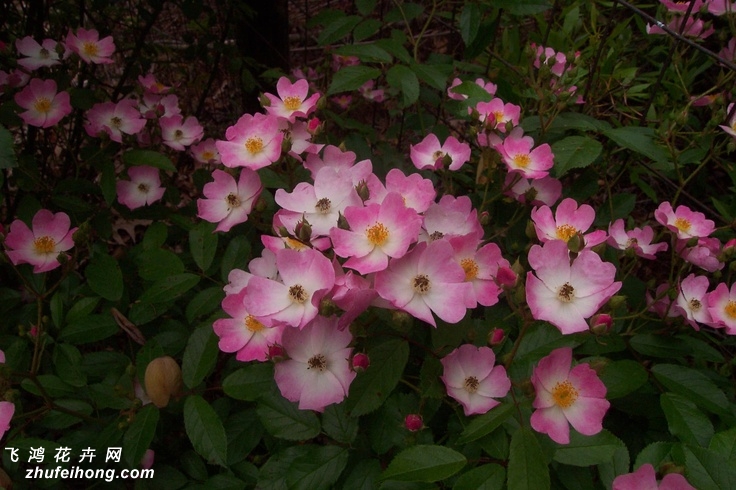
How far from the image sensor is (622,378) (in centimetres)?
102

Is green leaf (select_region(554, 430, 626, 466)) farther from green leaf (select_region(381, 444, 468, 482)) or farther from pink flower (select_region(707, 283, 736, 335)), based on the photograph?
pink flower (select_region(707, 283, 736, 335))

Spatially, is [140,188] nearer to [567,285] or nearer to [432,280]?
[432,280]

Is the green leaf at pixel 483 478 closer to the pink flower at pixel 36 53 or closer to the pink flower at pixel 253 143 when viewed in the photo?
the pink flower at pixel 253 143

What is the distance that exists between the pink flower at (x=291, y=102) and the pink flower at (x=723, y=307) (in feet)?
3.37

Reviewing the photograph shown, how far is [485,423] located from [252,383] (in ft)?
1.52

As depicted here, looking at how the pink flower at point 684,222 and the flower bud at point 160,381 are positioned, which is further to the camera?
the pink flower at point 684,222

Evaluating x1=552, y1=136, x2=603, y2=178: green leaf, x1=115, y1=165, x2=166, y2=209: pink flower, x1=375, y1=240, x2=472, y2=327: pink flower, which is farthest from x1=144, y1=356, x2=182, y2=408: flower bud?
x1=552, y1=136, x2=603, y2=178: green leaf

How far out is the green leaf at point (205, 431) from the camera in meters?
1.05

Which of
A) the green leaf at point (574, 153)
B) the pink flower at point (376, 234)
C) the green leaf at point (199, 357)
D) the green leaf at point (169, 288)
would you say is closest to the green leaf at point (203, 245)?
the green leaf at point (169, 288)

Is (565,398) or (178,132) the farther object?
(178,132)

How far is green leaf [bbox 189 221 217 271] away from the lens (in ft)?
4.16

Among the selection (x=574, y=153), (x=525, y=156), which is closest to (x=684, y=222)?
(x=574, y=153)

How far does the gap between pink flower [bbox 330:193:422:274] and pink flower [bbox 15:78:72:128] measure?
42.7 inches

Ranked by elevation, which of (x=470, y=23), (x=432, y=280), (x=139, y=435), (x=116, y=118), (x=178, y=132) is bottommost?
(x=139, y=435)
